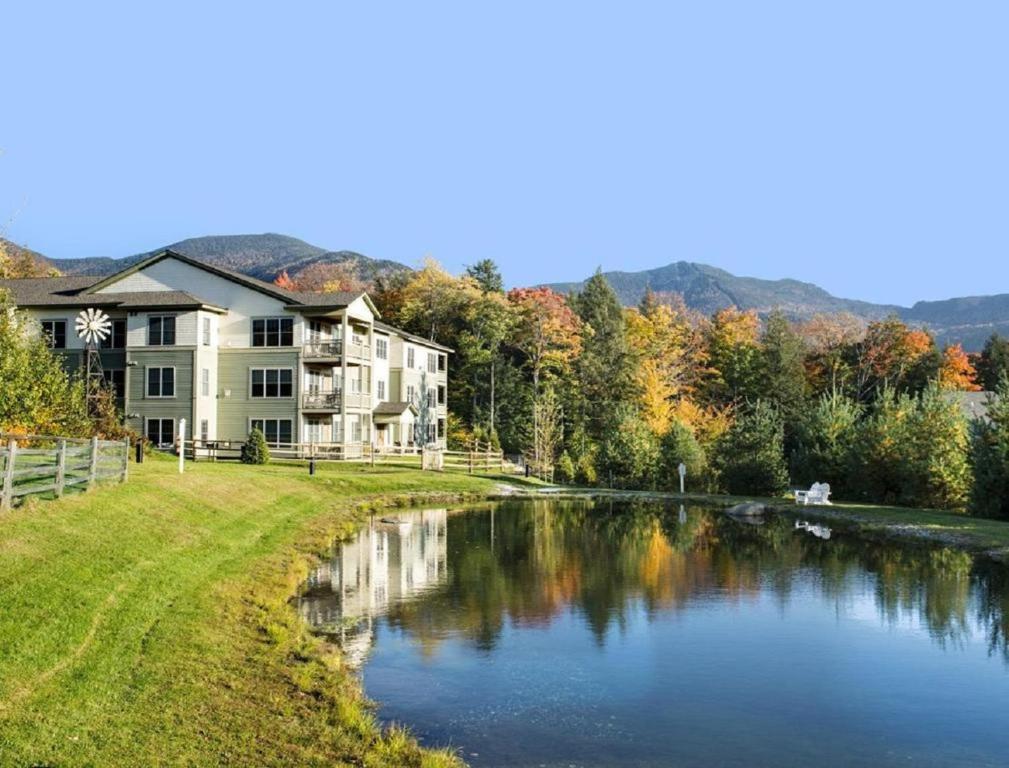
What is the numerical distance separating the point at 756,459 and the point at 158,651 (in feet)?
130

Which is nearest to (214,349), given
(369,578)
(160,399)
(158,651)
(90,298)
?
(160,399)

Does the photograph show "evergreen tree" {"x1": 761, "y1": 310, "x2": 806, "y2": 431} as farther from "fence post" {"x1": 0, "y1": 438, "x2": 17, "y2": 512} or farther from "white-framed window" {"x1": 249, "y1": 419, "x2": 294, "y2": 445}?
"fence post" {"x1": 0, "y1": 438, "x2": 17, "y2": 512}

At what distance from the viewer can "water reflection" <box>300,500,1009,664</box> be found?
18453 millimetres

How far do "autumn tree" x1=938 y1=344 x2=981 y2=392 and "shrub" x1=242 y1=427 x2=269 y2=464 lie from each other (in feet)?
189

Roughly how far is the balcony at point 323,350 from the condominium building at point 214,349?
0.06 m

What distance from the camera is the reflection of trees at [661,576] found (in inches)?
740

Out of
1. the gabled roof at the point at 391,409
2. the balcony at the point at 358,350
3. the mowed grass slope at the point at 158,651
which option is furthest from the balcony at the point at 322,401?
the mowed grass slope at the point at 158,651

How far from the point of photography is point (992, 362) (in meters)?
86.9

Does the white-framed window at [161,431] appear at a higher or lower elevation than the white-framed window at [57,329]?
lower

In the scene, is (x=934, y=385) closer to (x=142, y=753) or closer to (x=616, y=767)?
(x=616, y=767)

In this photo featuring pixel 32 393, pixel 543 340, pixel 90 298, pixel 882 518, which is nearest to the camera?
pixel 32 393

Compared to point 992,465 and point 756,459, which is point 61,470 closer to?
point 992,465

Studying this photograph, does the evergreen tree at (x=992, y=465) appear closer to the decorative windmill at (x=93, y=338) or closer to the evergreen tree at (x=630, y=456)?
the evergreen tree at (x=630, y=456)

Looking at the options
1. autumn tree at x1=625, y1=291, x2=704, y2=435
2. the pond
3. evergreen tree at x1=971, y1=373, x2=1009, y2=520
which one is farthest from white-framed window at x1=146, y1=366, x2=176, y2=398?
evergreen tree at x1=971, y1=373, x2=1009, y2=520
